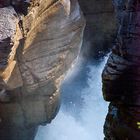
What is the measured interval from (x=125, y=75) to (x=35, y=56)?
2.65m

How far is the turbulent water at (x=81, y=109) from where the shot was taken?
34.6 feet

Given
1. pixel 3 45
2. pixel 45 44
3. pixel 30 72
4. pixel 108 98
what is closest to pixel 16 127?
pixel 30 72

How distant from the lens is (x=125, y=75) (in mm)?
Result: 4176

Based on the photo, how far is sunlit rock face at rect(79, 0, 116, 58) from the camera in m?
10.5

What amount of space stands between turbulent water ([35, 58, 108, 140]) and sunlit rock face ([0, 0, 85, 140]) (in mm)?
2582

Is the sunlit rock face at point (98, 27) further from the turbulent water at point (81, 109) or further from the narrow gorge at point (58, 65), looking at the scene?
the turbulent water at point (81, 109)

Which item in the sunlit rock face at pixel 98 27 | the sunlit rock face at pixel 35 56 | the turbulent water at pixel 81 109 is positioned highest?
the sunlit rock face at pixel 35 56

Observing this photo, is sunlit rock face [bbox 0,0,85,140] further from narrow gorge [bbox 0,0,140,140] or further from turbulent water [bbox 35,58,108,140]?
turbulent water [bbox 35,58,108,140]

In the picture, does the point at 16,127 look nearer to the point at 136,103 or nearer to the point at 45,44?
the point at 45,44

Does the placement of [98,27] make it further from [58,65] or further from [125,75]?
[125,75]

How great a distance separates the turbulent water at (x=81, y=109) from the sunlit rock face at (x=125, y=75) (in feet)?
19.5

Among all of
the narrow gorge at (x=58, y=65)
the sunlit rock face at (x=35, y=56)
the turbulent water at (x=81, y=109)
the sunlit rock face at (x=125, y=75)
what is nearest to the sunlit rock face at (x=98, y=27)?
the narrow gorge at (x=58, y=65)

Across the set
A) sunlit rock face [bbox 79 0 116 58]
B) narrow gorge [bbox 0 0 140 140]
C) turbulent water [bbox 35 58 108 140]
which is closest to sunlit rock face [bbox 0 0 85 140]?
narrow gorge [bbox 0 0 140 140]

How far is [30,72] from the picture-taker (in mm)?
A: 6562
